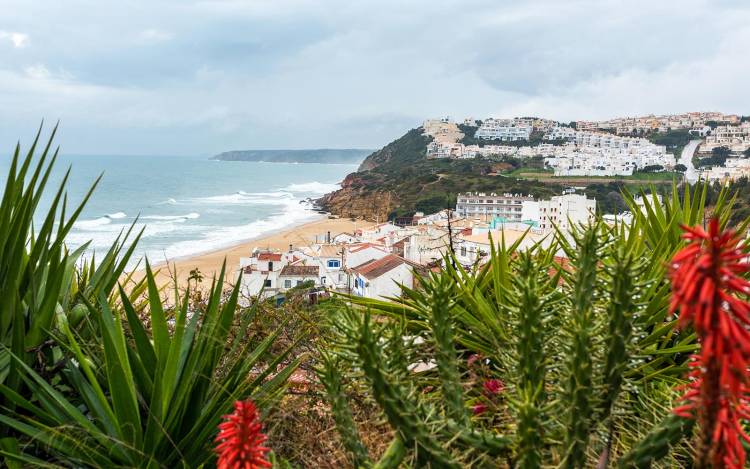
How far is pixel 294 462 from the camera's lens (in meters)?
2.16

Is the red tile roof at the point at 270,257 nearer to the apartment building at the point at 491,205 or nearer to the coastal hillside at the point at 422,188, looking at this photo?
the coastal hillside at the point at 422,188

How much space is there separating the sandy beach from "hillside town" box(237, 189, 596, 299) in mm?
1139

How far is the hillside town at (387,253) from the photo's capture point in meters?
4.38

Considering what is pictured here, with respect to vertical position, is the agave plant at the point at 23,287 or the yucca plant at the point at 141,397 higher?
the agave plant at the point at 23,287

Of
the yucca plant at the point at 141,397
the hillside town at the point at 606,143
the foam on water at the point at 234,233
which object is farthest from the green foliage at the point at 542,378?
the hillside town at the point at 606,143

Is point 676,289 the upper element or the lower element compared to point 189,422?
upper

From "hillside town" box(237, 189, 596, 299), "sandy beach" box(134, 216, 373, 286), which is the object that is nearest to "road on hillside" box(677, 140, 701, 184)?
"hillside town" box(237, 189, 596, 299)

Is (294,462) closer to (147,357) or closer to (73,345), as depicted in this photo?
(147,357)

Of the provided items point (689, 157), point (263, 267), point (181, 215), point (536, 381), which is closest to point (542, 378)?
point (536, 381)

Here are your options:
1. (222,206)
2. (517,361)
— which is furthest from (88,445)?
(222,206)

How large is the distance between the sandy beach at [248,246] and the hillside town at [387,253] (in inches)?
44.9

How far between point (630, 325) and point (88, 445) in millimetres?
1736

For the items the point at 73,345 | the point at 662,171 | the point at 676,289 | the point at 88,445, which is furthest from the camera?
the point at 662,171

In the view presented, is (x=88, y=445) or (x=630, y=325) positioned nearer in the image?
(x=630, y=325)
